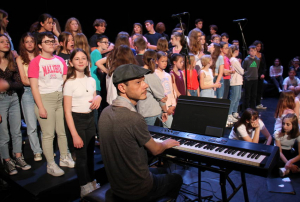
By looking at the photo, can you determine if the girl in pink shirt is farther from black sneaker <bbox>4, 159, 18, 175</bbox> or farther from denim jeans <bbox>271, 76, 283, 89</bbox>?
denim jeans <bbox>271, 76, 283, 89</bbox>

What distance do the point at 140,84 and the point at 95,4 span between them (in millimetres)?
6066

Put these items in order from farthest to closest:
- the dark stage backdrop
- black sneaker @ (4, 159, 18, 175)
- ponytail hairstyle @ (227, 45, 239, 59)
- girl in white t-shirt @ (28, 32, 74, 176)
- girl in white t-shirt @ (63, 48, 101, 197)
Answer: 1. the dark stage backdrop
2. ponytail hairstyle @ (227, 45, 239, 59)
3. black sneaker @ (4, 159, 18, 175)
4. girl in white t-shirt @ (28, 32, 74, 176)
5. girl in white t-shirt @ (63, 48, 101, 197)

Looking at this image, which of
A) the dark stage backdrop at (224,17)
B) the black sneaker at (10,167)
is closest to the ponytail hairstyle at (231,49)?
the dark stage backdrop at (224,17)

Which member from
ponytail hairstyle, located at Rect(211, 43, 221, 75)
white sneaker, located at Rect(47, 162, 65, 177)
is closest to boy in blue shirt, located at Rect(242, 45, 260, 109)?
ponytail hairstyle, located at Rect(211, 43, 221, 75)

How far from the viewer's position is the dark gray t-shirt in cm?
171

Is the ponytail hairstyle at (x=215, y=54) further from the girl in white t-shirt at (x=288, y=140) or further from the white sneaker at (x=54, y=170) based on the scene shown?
the white sneaker at (x=54, y=170)

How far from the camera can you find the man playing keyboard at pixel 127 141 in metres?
1.71

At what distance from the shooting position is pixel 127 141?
1.71 meters

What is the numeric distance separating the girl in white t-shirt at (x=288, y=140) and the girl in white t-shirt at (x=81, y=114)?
2.70m

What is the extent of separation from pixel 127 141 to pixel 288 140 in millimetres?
2960

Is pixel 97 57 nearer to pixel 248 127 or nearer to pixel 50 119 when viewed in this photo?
pixel 50 119

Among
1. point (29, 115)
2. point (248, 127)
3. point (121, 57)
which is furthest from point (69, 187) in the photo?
point (248, 127)

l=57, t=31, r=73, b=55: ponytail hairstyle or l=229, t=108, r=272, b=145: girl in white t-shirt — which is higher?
l=57, t=31, r=73, b=55: ponytail hairstyle

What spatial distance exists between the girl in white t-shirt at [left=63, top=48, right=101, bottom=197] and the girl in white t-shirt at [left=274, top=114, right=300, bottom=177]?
106 inches
